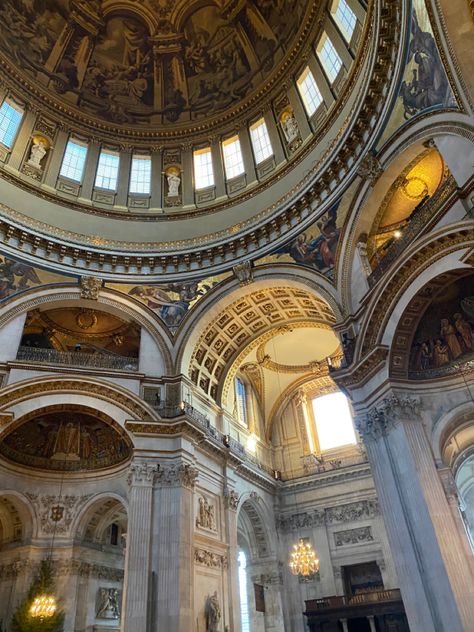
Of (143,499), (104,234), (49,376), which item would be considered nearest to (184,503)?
(143,499)

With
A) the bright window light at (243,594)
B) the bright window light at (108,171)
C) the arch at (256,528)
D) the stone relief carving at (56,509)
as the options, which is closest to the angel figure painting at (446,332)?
the arch at (256,528)

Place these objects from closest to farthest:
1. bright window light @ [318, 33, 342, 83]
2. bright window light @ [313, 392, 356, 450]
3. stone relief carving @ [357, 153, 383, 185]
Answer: stone relief carving @ [357, 153, 383, 185] → bright window light @ [318, 33, 342, 83] → bright window light @ [313, 392, 356, 450]

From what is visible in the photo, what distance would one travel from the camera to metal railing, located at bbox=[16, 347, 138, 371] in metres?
15.5

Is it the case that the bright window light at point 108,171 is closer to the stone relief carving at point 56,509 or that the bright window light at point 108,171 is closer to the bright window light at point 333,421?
the stone relief carving at point 56,509

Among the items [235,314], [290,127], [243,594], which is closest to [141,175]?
[290,127]

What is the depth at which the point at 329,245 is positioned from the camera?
1542 cm

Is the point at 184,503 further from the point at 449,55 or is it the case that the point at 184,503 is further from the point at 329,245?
the point at 449,55

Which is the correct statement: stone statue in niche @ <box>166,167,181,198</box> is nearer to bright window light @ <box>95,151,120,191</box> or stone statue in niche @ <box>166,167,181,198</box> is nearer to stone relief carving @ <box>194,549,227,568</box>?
bright window light @ <box>95,151,120,191</box>

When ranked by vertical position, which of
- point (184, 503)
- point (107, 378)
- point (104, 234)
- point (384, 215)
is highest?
point (104, 234)

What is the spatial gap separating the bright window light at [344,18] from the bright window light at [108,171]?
10898 mm

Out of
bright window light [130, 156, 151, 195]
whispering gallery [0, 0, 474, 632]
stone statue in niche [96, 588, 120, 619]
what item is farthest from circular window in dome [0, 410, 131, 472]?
bright window light [130, 156, 151, 195]

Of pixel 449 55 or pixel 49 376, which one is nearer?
pixel 449 55

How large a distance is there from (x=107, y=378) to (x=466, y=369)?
11.2 metres

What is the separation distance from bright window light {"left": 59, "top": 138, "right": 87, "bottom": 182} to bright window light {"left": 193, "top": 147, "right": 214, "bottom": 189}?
5051mm
